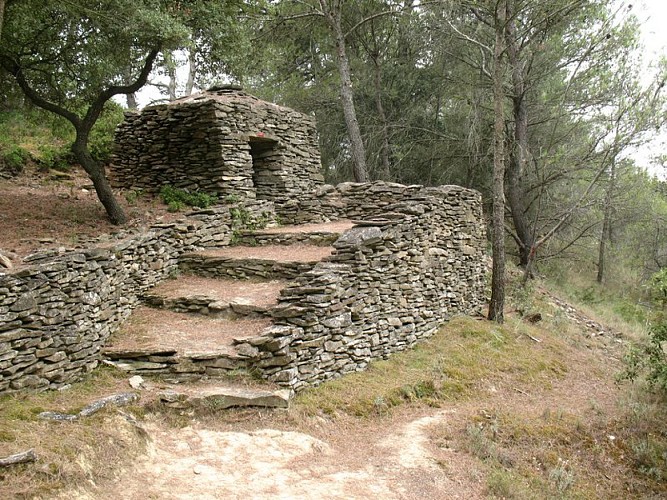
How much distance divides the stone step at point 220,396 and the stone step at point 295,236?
13.7ft

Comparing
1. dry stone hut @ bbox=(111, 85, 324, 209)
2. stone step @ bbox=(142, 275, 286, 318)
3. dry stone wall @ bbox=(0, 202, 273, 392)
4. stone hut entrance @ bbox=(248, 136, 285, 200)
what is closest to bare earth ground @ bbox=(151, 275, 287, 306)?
stone step @ bbox=(142, 275, 286, 318)

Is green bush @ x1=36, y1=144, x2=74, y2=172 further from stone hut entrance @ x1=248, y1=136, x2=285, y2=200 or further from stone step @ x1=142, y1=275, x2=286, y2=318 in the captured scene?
stone step @ x1=142, y1=275, x2=286, y2=318

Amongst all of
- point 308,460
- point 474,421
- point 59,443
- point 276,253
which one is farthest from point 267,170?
point 59,443

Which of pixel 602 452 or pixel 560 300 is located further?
pixel 560 300

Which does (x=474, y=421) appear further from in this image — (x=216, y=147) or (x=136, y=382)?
(x=216, y=147)

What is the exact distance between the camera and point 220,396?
18.6ft

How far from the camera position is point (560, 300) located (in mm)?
14547

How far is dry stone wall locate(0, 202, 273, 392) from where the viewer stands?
17.7 ft

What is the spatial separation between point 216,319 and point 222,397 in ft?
6.77

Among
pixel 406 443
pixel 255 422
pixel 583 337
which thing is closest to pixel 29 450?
pixel 255 422

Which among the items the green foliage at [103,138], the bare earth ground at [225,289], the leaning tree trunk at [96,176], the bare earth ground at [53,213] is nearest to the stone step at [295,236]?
the bare earth ground at [53,213]

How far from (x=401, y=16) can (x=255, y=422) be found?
13770 mm

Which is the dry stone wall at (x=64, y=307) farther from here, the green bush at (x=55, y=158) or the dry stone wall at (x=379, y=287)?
the green bush at (x=55, y=158)

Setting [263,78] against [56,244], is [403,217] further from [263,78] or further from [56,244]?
[263,78]
